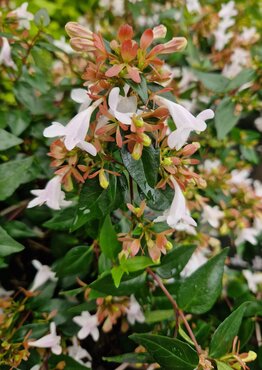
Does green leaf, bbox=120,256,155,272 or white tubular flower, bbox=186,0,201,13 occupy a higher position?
white tubular flower, bbox=186,0,201,13

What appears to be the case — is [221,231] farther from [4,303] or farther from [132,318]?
[4,303]

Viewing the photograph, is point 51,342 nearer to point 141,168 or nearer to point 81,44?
point 141,168

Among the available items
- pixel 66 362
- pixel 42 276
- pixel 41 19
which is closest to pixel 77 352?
pixel 66 362

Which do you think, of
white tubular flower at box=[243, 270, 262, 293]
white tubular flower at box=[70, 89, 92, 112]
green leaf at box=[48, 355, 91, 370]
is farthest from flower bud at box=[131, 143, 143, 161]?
white tubular flower at box=[243, 270, 262, 293]

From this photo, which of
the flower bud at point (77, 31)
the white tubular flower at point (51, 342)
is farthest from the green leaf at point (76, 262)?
the flower bud at point (77, 31)

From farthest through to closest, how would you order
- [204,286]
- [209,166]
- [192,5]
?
[192,5] < [209,166] < [204,286]

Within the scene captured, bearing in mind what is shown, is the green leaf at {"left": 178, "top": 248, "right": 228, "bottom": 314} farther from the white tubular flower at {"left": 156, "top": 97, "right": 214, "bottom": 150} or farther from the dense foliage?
the white tubular flower at {"left": 156, "top": 97, "right": 214, "bottom": 150}
